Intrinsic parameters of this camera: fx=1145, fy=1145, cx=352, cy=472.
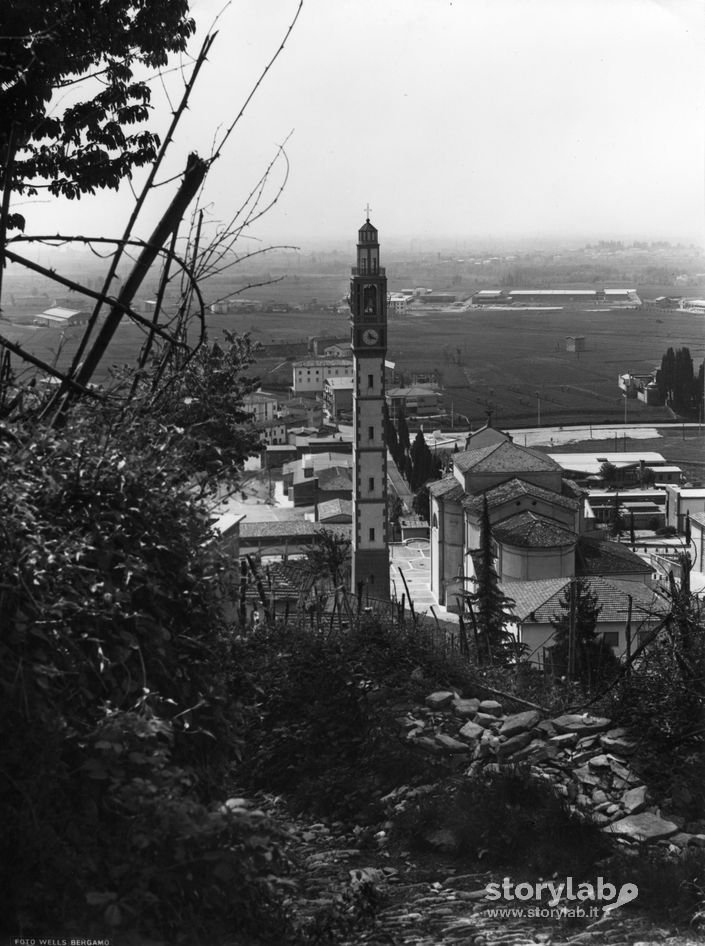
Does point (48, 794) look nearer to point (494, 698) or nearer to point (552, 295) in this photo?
point (494, 698)

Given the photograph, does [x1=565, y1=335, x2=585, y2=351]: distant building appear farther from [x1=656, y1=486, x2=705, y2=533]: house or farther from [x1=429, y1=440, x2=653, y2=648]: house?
[x1=429, y1=440, x2=653, y2=648]: house

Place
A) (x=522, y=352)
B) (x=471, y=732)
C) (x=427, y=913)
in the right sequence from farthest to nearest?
(x=522, y=352), (x=471, y=732), (x=427, y=913)

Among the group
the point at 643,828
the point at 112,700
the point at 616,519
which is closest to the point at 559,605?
the point at 643,828

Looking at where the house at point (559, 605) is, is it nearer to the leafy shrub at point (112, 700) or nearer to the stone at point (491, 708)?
the stone at point (491, 708)

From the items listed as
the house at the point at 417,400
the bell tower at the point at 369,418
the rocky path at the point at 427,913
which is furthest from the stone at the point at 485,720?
the house at the point at 417,400

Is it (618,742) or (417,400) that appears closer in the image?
(618,742)

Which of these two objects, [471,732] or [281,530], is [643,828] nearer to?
[471,732]
